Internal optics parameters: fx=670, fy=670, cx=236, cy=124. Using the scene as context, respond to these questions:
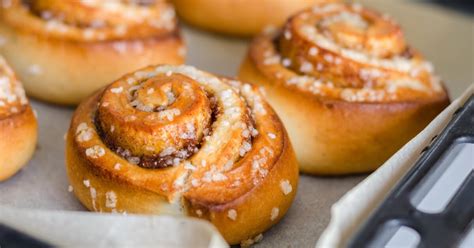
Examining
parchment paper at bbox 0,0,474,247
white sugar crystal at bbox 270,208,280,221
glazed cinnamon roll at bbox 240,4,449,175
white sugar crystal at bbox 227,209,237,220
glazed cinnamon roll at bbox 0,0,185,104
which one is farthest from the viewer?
glazed cinnamon roll at bbox 0,0,185,104

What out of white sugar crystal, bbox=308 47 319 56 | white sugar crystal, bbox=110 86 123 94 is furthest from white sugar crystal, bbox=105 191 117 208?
white sugar crystal, bbox=308 47 319 56

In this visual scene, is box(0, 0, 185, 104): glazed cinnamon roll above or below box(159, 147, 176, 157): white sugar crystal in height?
below

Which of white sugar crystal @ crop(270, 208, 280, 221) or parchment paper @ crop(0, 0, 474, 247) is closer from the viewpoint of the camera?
white sugar crystal @ crop(270, 208, 280, 221)

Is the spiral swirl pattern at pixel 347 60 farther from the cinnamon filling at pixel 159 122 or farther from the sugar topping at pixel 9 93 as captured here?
the sugar topping at pixel 9 93

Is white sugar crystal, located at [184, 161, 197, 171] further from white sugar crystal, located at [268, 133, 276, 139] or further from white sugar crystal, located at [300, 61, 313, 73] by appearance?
white sugar crystal, located at [300, 61, 313, 73]

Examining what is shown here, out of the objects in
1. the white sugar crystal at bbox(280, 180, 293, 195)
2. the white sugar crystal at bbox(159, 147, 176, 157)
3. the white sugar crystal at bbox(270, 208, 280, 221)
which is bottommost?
the white sugar crystal at bbox(270, 208, 280, 221)

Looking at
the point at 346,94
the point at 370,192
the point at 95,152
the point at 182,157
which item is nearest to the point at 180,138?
the point at 182,157

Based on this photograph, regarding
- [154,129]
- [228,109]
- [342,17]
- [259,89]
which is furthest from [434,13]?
[154,129]
